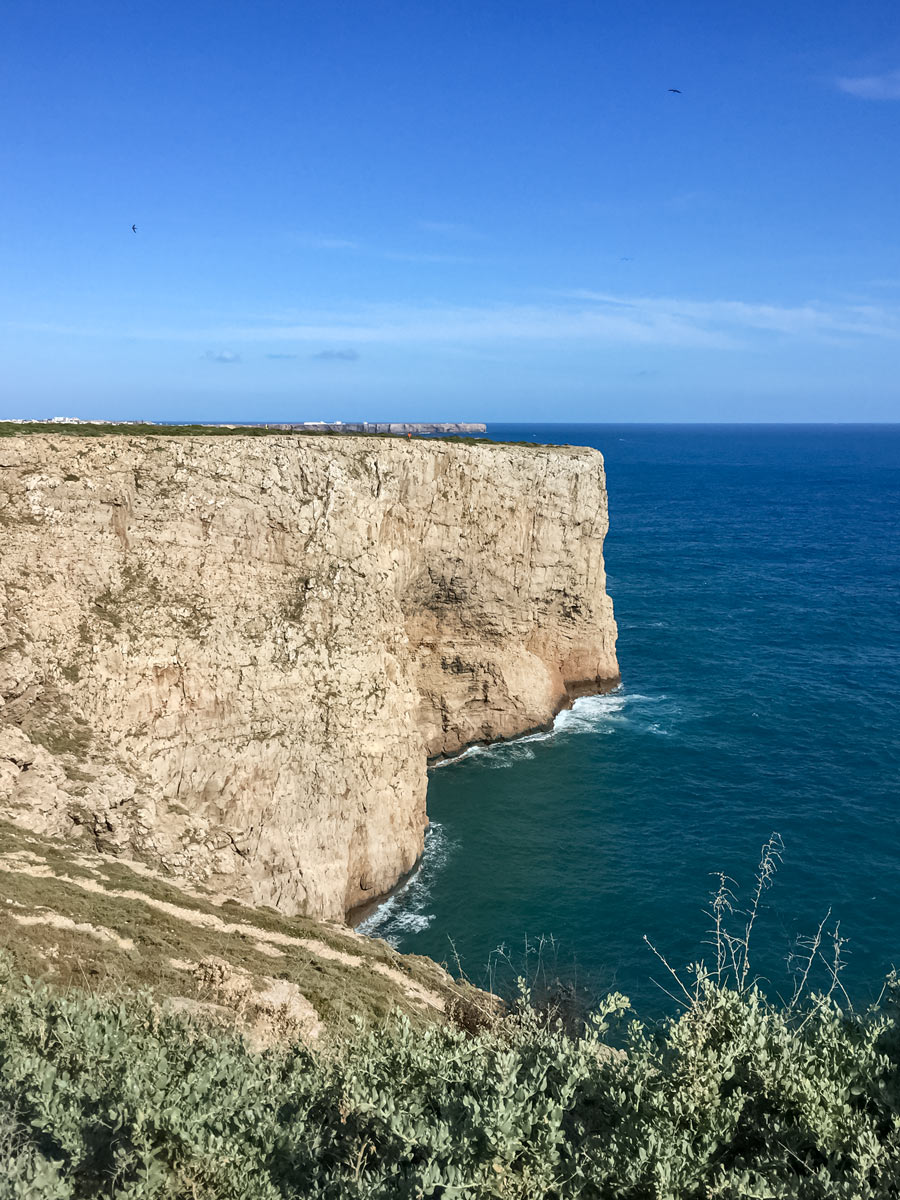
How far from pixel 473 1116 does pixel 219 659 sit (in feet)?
91.6

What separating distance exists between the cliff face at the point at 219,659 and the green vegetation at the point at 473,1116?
20266 millimetres

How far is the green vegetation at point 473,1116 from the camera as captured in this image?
9281mm

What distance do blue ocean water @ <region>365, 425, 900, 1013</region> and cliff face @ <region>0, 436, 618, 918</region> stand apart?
19.5 ft

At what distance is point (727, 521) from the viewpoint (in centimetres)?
13262

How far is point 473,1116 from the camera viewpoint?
9.72m

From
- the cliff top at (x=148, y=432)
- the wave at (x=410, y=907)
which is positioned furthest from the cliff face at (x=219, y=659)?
the cliff top at (x=148, y=432)

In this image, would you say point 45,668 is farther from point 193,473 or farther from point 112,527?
point 193,473

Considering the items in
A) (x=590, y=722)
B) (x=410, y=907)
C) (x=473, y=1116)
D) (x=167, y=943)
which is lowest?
(x=410, y=907)

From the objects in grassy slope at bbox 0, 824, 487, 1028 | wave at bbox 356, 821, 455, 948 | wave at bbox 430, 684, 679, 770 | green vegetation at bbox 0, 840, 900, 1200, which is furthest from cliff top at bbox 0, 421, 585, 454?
green vegetation at bbox 0, 840, 900, 1200

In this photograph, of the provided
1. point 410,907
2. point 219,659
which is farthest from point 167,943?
point 410,907

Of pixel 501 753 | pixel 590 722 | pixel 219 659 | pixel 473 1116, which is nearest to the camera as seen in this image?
pixel 473 1116

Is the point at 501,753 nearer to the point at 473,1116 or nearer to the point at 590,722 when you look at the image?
the point at 590,722

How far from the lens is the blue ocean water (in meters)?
34.2

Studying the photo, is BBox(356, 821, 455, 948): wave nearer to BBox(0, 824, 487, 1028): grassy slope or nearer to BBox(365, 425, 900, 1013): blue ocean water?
BBox(365, 425, 900, 1013): blue ocean water
